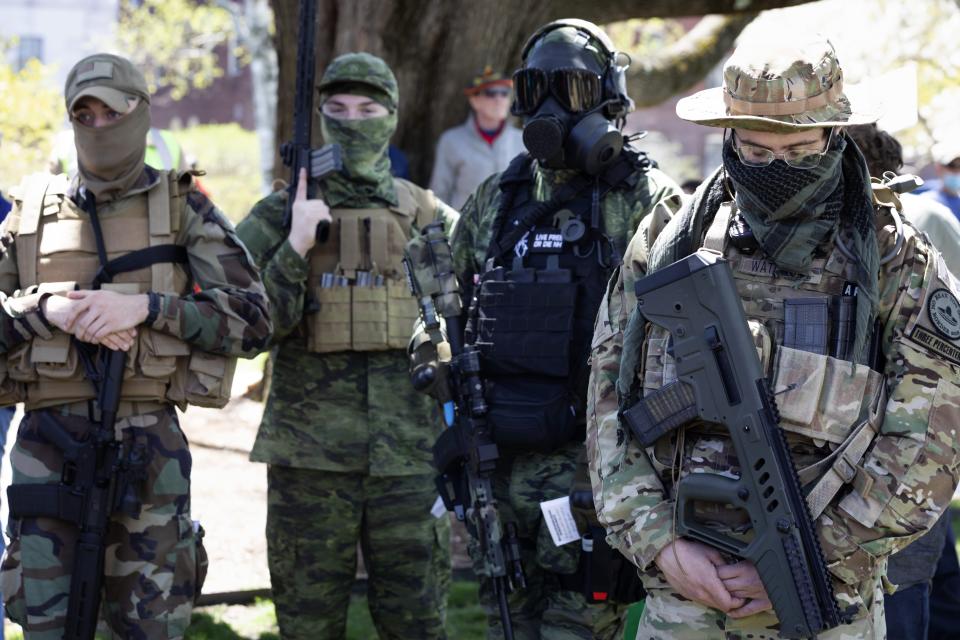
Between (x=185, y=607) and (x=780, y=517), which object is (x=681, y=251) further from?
(x=185, y=607)

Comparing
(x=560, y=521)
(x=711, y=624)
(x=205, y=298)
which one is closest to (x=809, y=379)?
(x=711, y=624)

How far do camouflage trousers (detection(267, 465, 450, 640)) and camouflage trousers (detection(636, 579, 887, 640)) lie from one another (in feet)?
5.78

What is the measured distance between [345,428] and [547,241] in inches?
47.4

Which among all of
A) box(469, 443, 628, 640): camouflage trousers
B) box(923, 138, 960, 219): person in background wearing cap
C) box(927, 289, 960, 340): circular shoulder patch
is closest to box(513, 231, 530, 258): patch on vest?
box(469, 443, 628, 640): camouflage trousers

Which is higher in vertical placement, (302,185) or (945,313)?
(302,185)

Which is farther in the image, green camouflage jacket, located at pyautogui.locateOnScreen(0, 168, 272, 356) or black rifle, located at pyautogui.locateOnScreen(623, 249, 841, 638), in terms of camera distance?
green camouflage jacket, located at pyautogui.locateOnScreen(0, 168, 272, 356)

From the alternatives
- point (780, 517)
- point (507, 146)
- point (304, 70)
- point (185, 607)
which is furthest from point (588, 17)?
point (780, 517)

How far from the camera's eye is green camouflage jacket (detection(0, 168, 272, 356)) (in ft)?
13.1

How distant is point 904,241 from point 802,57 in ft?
1.58

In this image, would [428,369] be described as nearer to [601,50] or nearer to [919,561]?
[601,50]

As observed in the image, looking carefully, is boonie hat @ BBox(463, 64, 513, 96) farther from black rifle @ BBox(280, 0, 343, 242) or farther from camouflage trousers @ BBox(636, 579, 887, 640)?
camouflage trousers @ BBox(636, 579, 887, 640)

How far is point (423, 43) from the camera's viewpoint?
22.8 ft

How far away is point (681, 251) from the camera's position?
301 cm

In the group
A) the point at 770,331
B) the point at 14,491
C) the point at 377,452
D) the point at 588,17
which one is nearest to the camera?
the point at 770,331
